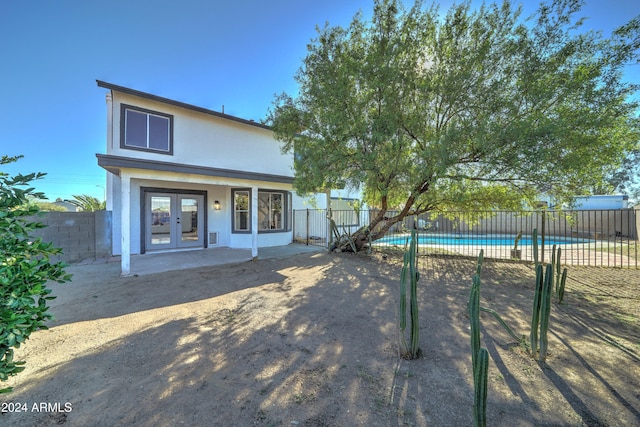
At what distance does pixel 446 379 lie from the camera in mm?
2746

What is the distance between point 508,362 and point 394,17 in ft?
27.2

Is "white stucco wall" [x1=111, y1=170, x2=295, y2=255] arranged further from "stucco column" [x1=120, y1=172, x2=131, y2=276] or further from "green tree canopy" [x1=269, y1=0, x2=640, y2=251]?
"green tree canopy" [x1=269, y1=0, x2=640, y2=251]

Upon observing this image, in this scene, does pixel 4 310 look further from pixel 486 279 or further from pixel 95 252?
pixel 95 252

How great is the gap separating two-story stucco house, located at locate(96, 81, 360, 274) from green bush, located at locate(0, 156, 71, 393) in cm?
518

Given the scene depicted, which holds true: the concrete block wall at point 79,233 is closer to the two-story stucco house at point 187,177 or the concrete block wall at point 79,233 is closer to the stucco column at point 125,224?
the two-story stucco house at point 187,177

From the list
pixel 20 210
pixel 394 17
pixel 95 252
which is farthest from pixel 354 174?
pixel 95 252

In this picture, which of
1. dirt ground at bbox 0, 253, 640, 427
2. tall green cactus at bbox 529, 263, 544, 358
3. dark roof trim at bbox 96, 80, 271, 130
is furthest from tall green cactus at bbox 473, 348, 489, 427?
dark roof trim at bbox 96, 80, 271, 130

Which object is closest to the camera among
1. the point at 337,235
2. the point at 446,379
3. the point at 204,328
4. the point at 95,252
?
the point at 446,379

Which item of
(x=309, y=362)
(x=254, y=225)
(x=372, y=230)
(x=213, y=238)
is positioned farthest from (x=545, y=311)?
(x=213, y=238)

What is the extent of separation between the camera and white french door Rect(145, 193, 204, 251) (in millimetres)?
9883

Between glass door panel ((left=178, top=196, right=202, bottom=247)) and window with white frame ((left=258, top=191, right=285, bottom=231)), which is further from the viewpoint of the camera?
window with white frame ((left=258, top=191, right=285, bottom=231))

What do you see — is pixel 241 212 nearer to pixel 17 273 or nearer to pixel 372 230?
pixel 372 230

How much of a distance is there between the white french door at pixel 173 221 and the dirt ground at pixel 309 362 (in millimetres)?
4231

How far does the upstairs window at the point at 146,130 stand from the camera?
8109 millimetres
